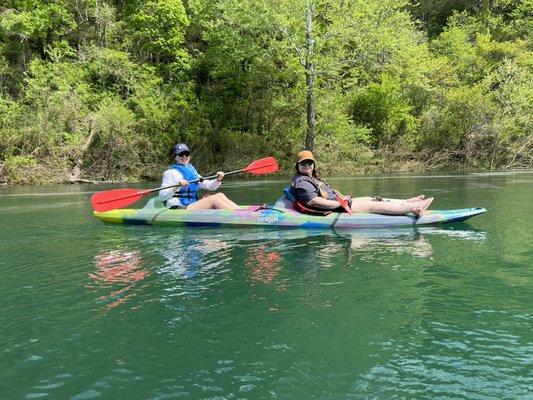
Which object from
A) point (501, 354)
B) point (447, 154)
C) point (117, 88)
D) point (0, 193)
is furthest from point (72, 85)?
point (501, 354)

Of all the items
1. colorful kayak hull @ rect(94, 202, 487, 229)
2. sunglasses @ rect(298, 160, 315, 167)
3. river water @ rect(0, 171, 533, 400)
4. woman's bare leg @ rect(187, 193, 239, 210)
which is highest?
sunglasses @ rect(298, 160, 315, 167)

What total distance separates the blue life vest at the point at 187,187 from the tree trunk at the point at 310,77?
12944 millimetres

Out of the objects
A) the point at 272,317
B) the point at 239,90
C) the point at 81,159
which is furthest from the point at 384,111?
the point at 272,317

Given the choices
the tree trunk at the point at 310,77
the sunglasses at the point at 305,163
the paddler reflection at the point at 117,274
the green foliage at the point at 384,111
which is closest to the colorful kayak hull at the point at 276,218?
the sunglasses at the point at 305,163

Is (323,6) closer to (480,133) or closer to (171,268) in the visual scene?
(480,133)

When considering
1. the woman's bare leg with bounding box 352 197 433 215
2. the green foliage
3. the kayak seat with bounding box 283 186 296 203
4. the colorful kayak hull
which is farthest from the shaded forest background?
the woman's bare leg with bounding box 352 197 433 215

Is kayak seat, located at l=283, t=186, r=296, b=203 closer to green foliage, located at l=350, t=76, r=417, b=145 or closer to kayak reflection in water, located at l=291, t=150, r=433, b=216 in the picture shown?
kayak reflection in water, located at l=291, t=150, r=433, b=216


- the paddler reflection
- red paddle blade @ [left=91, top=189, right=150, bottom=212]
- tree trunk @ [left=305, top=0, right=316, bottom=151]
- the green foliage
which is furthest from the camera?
the green foliage

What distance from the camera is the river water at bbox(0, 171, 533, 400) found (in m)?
2.93

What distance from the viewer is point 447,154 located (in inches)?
1044

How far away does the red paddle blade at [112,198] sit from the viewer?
9.20 meters

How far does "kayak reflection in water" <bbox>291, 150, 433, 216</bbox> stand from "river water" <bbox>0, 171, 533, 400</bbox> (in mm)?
459

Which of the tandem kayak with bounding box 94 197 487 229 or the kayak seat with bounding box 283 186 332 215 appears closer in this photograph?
the tandem kayak with bounding box 94 197 487 229

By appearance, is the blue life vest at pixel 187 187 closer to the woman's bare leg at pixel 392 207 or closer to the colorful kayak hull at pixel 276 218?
the colorful kayak hull at pixel 276 218
